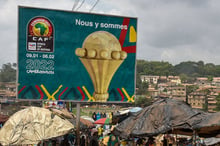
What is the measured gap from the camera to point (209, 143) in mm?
18672

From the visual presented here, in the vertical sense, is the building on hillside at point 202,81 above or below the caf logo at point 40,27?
below

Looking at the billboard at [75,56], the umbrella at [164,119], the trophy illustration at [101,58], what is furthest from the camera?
the trophy illustration at [101,58]

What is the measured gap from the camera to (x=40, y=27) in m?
14.1

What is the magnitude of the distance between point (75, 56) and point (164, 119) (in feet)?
14.9

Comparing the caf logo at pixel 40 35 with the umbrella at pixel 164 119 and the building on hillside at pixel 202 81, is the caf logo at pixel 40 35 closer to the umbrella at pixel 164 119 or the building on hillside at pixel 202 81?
the umbrella at pixel 164 119

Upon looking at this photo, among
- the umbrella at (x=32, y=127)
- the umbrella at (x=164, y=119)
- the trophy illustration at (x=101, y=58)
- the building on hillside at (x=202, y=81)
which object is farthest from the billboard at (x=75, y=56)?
the building on hillside at (x=202, y=81)

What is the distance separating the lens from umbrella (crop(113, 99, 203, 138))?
11164mm

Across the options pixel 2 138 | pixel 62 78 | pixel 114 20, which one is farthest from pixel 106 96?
pixel 2 138

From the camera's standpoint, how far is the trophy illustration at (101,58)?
1462 cm

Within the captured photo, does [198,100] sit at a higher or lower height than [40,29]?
lower

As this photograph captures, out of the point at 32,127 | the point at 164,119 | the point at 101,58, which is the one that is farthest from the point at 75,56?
the point at 164,119

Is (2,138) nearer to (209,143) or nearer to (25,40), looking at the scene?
(25,40)

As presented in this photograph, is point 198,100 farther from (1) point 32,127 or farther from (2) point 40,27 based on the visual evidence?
(1) point 32,127

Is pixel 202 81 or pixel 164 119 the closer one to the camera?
pixel 164 119
